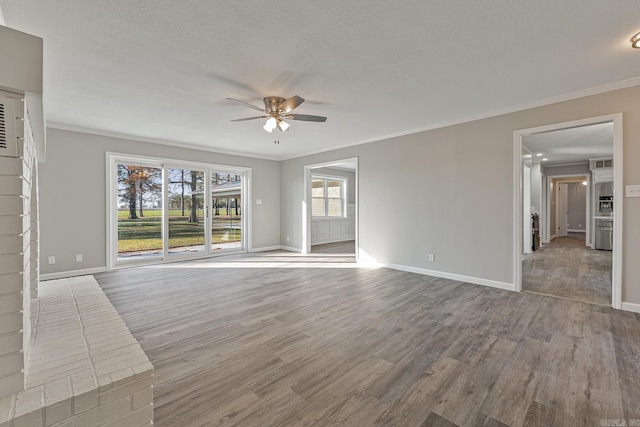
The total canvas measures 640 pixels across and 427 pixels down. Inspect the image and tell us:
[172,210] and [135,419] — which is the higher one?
[172,210]

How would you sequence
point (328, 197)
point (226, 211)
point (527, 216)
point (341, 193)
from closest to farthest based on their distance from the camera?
point (527, 216)
point (226, 211)
point (328, 197)
point (341, 193)

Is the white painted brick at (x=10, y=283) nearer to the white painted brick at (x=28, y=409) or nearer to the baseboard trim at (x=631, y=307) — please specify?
the white painted brick at (x=28, y=409)

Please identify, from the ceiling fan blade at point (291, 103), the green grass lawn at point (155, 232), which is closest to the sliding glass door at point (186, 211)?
the green grass lawn at point (155, 232)

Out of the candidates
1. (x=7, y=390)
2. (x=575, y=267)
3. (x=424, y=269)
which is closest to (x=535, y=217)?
(x=575, y=267)

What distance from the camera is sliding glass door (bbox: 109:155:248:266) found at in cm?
549

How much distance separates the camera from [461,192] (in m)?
4.46

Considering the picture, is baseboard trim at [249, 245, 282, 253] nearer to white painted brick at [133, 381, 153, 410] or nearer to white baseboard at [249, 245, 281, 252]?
white baseboard at [249, 245, 281, 252]

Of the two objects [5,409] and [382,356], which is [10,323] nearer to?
[5,409]

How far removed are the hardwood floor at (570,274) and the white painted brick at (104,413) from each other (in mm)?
4740

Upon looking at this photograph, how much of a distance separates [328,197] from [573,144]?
630 cm

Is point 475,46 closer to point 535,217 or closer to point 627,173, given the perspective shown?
point 627,173

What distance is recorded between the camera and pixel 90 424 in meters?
1.15

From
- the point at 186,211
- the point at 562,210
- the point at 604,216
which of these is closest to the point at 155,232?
the point at 186,211

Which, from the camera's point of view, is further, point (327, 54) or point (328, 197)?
point (328, 197)
